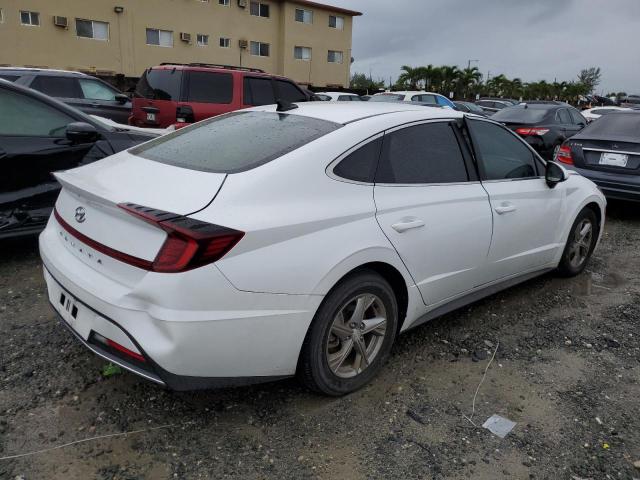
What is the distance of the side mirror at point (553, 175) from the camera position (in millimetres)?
3984

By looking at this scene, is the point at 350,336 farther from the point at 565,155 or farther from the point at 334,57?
the point at 334,57

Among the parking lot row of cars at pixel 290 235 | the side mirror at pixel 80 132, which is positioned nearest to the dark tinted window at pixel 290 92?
the side mirror at pixel 80 132

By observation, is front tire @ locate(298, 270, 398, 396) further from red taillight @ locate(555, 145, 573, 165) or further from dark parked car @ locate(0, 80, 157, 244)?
red taillight @ locate(555, 145, 573, 165)

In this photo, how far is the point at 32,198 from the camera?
431cm

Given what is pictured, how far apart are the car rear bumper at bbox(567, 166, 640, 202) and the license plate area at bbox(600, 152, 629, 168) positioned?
0.13m

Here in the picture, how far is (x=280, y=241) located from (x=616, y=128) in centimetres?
654

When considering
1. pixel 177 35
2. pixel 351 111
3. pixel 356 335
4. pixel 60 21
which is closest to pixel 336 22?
pixel 177 35

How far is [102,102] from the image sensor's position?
34.1 feet

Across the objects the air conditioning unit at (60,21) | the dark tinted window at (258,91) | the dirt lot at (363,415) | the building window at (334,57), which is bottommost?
the dirt lot at (363,415)

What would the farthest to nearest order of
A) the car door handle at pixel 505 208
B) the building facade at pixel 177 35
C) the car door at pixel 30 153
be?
1. the building facade at pixel 177 35
2. the car door at pixel 30 153
3. the car door handle at pixel 505 208

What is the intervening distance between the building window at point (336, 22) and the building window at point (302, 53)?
2744mm

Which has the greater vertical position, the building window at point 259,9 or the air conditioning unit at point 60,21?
the building window at point 259,9

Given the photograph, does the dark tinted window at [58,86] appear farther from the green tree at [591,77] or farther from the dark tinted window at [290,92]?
the green tree at [591,77]

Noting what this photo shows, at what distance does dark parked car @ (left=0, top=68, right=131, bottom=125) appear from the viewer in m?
9.23
